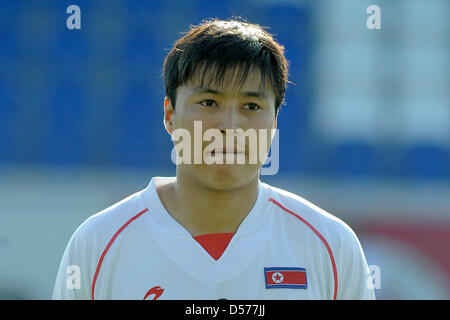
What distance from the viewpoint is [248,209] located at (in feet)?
8.05

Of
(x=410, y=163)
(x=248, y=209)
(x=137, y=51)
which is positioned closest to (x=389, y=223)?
(x=410, y=163)

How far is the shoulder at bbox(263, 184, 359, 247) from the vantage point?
7.82ft

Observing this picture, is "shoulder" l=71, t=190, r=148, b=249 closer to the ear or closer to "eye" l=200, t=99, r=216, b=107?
the ear

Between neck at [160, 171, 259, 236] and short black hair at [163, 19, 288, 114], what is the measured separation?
31cm

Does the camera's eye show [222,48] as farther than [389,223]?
No

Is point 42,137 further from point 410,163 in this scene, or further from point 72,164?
Answer: point 410,163

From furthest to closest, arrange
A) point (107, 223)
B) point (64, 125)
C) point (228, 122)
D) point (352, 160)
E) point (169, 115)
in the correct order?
1. point (352, 160)
2. point (64, 125)
3. point (169, 115)
4. point (107, 223)
5. point (228, 122)

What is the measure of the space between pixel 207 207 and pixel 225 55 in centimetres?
49

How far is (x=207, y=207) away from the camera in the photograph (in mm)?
2396

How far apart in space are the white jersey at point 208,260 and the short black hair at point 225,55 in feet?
1.40

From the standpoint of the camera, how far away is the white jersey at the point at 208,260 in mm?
2268

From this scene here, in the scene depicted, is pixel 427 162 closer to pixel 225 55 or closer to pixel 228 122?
pixel 225 55

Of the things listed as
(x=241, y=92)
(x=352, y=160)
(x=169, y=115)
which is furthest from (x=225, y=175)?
(x=352, y=160)
